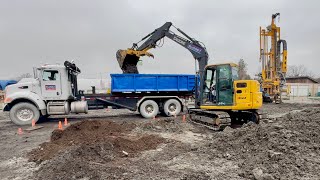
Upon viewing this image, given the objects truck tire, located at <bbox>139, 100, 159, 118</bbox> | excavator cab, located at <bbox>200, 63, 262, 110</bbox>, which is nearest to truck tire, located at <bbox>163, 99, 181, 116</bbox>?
truck tire, located at <bbox>139, 100, 159, 118</bbox>

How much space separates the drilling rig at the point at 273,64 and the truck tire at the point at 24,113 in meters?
17.9

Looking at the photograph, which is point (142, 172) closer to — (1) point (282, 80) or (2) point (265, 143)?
(2) point (265, 143)

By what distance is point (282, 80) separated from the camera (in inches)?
829

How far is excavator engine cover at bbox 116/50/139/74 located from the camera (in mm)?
14016

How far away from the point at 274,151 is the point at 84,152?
409 centimetres

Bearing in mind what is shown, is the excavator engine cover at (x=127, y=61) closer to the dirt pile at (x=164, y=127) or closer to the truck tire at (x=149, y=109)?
the truck tire at (x=149, y=109)

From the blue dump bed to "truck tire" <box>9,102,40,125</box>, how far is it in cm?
376

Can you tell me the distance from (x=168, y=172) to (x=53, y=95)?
8.87m

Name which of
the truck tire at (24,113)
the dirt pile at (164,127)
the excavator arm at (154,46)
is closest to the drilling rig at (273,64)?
the excavator arm at (154,46)

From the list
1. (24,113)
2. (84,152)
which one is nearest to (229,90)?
(84,152)

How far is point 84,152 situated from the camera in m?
5.26

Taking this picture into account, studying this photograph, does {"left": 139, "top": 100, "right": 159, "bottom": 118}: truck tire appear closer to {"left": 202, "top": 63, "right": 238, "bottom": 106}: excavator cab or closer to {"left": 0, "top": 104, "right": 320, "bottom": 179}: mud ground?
{"left": 202, "top": 63, "right": 238, "bottom": 106}: excavator cab

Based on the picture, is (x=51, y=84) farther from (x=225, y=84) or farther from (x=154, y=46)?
(x=225, y=84)

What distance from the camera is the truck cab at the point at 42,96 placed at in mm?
11195
